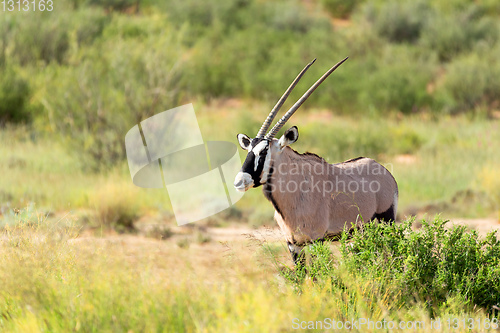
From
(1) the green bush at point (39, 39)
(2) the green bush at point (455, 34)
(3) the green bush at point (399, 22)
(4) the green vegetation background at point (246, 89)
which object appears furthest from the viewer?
(3) the green bush at point (399, 22)

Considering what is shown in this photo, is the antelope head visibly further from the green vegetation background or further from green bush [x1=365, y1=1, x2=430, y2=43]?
green bush [x1=365, y1=1, x2=430, y2=43]

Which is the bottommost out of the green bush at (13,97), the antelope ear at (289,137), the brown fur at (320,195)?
the green bush at (13,97)

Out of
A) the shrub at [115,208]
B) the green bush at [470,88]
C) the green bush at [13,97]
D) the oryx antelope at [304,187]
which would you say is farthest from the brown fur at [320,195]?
the green bush at [470,88]

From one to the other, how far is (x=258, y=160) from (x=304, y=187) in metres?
0.54

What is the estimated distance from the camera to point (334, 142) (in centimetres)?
1268

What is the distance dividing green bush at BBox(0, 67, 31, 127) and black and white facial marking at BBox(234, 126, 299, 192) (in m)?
11.6

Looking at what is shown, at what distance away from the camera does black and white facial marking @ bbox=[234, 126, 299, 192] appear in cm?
422

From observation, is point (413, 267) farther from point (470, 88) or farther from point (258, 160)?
point (470, 88)

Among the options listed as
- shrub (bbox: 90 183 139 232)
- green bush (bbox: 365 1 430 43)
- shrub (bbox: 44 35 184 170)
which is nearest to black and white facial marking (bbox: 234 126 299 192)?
shrub (bbox: 90 183 139 232)

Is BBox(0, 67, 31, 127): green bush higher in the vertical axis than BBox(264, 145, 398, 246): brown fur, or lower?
lower

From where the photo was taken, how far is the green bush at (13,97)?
1431 cm

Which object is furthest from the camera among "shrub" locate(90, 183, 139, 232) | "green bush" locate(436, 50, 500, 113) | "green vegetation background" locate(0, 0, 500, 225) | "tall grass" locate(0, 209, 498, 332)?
"green bush" locate(436, 50, 500, 113)

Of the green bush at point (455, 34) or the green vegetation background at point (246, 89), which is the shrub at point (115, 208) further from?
the green bush at point (455, 34)

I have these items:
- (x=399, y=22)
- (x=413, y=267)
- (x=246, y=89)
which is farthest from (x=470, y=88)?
(x=413, y=267)
